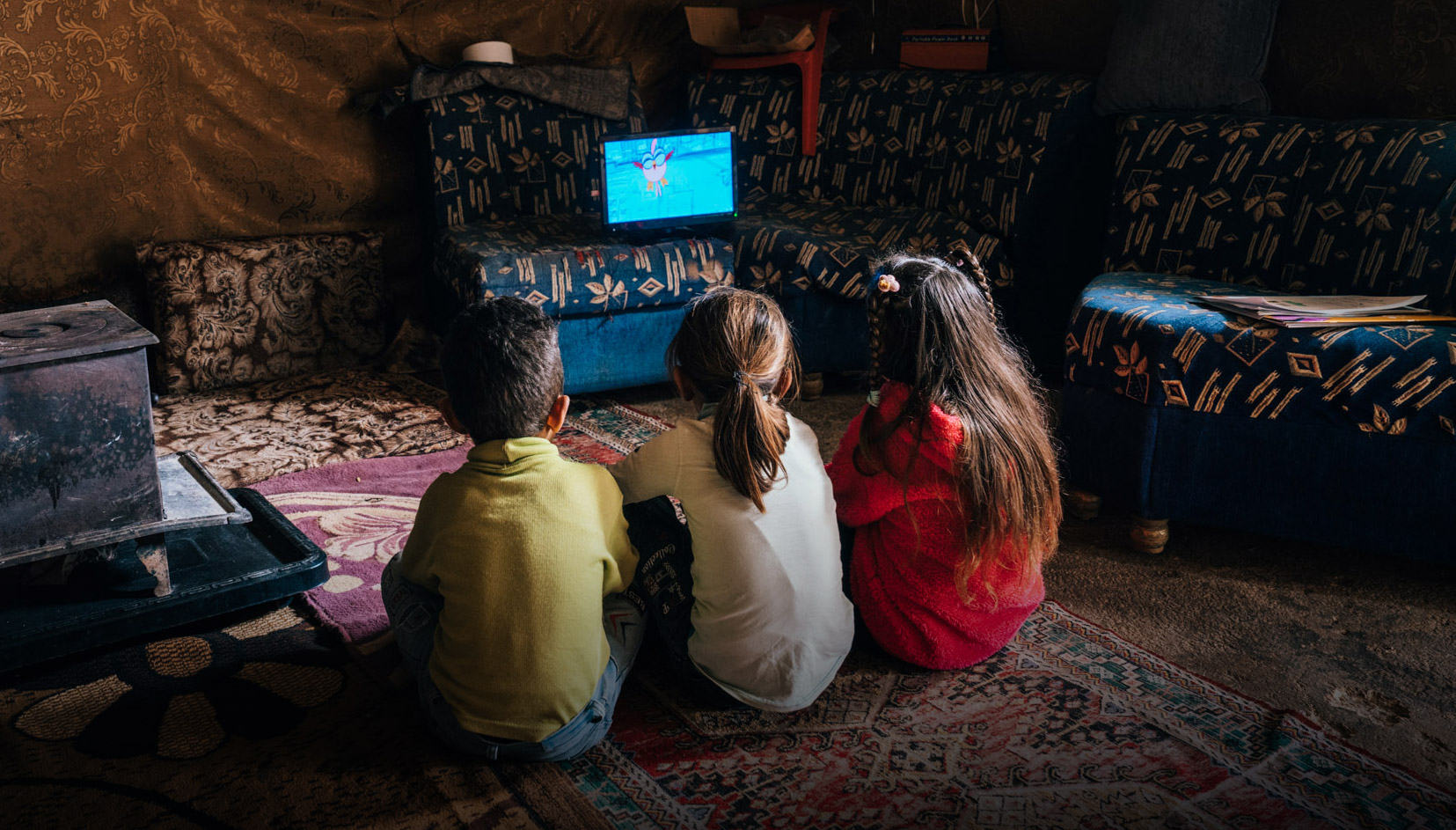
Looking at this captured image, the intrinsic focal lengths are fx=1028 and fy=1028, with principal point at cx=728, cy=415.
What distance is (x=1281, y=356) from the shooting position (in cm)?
202

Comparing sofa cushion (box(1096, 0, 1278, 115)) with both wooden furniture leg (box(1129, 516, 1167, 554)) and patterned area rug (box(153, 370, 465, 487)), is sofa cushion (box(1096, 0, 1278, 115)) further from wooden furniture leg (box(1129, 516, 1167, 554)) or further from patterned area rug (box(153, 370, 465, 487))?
patterned area rug (box(153, 370, 465, 487))

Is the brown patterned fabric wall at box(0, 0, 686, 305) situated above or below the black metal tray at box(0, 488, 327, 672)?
above

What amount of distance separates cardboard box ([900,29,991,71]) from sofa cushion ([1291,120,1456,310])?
1280 mm

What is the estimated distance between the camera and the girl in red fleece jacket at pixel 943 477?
1621mm

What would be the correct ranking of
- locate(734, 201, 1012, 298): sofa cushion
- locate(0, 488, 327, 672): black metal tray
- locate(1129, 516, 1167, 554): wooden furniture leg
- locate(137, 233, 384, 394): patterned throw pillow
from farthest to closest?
locate(137, 233, 384, 394): patterned throw pillow → locate(734, 201, 1012, 298): sofa cushion → locate(1129, 516, 1167, 554): wooden furniture leg → locate(0, 488, 327, 672): black metal tray

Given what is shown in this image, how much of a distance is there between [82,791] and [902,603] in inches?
49.4

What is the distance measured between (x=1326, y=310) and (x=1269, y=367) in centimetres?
23

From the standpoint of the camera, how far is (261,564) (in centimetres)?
194

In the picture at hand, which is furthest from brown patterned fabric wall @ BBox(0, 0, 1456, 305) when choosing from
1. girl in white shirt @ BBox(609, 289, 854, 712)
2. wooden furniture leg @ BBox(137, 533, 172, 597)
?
girl in white shirt @ BBox(609, 289, 854, 712)

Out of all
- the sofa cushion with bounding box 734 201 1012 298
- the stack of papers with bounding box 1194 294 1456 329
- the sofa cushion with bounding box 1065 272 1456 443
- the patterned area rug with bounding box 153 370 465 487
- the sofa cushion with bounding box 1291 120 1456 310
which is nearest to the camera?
the sofa cushion with bounding box 1065 272 1456 443

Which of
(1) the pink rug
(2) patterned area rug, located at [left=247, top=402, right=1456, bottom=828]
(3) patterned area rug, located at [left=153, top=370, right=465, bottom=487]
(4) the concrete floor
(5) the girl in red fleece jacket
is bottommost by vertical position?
(2) patterned area rug, located at [left=247, top=402, right=1456, bottom=828]

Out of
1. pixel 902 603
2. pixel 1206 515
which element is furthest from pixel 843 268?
pixel 902 603

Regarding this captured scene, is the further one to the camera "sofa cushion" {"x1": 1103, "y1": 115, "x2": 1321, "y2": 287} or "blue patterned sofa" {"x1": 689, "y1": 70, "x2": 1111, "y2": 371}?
"blue patterned sofa" {"x1": 689, "y1": 70, "x2": 1111, "y2": 371}

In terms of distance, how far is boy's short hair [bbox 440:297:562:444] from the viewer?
141 cm
